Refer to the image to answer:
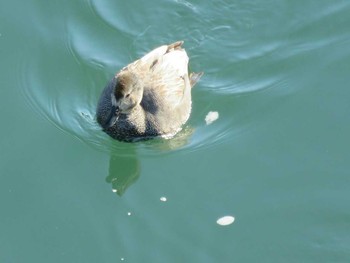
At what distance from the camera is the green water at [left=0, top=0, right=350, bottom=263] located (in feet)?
28.2

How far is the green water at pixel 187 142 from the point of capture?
859cm

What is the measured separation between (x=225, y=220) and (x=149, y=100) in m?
1.65

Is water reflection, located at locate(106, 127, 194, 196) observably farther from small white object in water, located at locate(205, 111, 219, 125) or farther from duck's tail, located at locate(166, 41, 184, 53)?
duck's tail, located at locate(166, 41, 184, 53)

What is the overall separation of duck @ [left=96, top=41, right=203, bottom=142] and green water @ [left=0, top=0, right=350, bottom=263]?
0.54 feet

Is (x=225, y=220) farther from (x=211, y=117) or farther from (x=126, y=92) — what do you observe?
(x=126, y=92)

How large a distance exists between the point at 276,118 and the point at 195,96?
1.00 m

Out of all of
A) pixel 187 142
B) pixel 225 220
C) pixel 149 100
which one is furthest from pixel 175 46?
pixel 225 220

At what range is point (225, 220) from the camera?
8.74 metres

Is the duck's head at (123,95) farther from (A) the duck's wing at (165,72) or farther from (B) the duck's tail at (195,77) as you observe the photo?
(B) the duck's tail at (195,77)

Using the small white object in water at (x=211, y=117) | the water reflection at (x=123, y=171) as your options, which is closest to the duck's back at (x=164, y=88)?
the small white object in water at (x=211, y=117)

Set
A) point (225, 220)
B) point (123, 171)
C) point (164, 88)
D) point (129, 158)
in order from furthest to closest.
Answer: point (164, 88) < point (129, 158) < point (123, 171) < point (225, 220)

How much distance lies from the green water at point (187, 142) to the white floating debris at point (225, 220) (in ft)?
0.17

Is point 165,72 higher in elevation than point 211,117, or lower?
higher

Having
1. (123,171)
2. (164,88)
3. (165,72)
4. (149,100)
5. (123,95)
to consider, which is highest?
(165,72)
